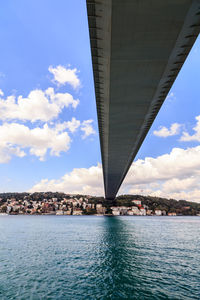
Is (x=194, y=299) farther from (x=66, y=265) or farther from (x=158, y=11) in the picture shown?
(x=158, y=11)

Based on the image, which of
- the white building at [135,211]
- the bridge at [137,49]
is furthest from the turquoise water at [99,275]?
the white building at [135,211]

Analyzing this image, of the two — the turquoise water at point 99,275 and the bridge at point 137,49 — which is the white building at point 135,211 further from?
the bridge at point 137,49

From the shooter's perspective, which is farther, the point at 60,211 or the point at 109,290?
the point at 60,211

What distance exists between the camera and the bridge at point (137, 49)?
328 inches

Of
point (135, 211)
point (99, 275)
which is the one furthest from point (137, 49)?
point (135, 211)

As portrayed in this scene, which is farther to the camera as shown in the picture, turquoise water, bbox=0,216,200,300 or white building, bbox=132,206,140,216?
white building, bbox=132,206,140,216

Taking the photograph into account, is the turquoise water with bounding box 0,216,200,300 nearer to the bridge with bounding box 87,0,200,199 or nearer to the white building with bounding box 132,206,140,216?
the bridge with bounding box 87,0,200,199

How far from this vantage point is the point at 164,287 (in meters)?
9.32

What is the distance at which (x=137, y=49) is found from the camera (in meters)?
10.4

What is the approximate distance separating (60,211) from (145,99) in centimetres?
14848

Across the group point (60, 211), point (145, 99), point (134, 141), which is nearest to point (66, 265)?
point (145, 99)

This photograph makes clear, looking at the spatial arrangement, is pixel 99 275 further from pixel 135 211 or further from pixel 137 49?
pixel 135 211

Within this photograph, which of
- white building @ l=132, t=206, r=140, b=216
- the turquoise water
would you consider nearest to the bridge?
the turquoise water

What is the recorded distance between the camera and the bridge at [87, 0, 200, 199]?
27.4ft
